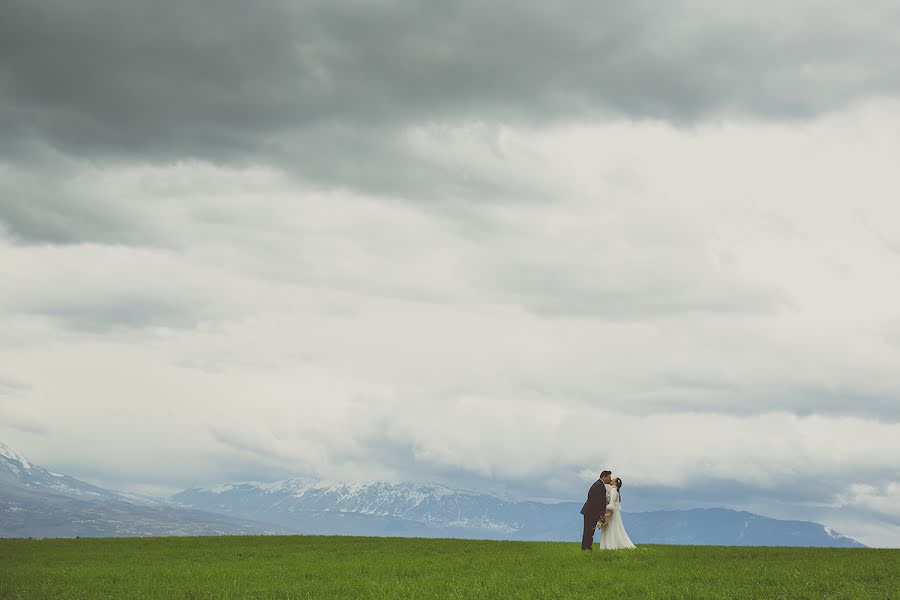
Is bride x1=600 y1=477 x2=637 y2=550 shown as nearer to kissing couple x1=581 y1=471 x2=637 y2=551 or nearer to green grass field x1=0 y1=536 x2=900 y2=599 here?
kissing couple x1=581 y1=471 x2=637 y2=551

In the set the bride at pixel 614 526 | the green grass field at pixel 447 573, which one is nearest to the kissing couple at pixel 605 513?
the bride at pixel 614 526

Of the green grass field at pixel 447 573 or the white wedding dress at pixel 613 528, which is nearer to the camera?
the green grass field at pixel 447 573

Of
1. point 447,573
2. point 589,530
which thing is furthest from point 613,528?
point 447,573

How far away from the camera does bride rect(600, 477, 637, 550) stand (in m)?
46.3

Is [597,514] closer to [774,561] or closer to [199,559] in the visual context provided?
[774,561]

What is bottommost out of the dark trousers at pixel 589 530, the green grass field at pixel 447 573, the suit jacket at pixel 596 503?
the green grass field at pixel 447 573

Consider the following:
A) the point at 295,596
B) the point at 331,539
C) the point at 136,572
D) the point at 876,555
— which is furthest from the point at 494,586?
the point at 331,539

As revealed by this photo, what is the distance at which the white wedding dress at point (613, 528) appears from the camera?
46281mm

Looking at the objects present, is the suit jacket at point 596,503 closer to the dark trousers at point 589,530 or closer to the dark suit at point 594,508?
the dark suit at point 594,508

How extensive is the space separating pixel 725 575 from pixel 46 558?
37.3 m

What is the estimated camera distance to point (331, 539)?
61500mm

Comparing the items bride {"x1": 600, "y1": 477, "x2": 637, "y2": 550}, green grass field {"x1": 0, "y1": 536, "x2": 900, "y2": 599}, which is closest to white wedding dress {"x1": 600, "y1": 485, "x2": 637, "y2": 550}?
bride {"x1": 600, "y1": 477, "x2": 637, "y2": 550}

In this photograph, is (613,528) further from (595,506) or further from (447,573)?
(447,573)

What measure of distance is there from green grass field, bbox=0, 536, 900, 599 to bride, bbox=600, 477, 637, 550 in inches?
103
